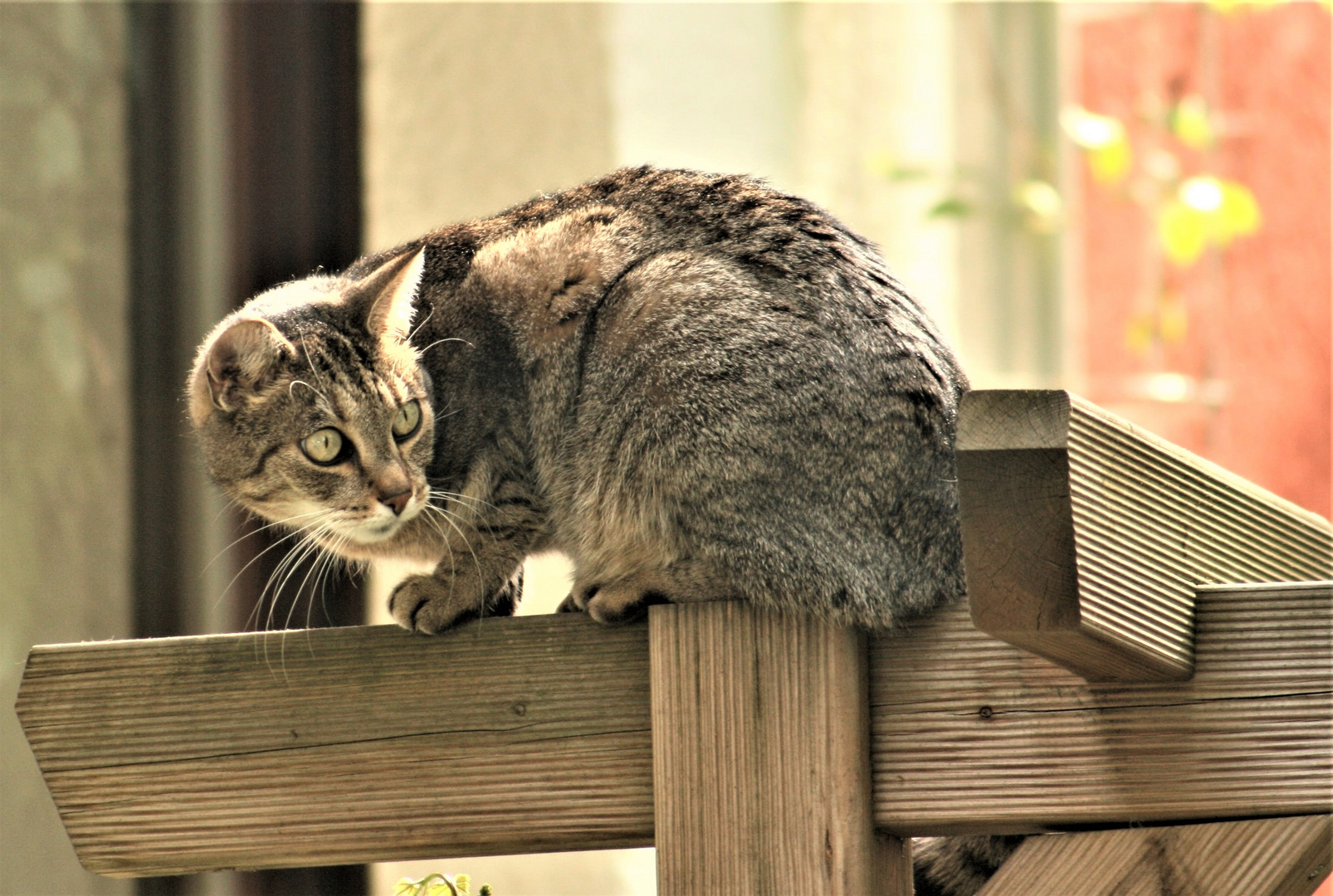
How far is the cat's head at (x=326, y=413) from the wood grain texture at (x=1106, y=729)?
2.84 ft

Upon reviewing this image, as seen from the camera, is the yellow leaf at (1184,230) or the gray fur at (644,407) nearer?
the gray fur at (644,407)

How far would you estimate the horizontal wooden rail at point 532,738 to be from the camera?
1476 mm

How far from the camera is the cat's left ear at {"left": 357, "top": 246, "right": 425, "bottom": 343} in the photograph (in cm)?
221

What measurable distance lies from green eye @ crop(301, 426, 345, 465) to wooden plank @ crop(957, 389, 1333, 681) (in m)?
1.10

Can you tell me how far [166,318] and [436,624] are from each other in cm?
179

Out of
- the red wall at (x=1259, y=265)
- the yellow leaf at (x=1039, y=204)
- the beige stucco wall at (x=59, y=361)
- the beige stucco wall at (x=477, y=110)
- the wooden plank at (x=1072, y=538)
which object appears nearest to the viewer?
the wooden plank at (x=1072, y=538)

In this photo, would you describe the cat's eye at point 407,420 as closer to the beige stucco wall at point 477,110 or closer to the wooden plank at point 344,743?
the wooden plank at point 344,743

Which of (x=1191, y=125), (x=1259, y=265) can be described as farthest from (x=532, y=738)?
(x=1259, y=265)

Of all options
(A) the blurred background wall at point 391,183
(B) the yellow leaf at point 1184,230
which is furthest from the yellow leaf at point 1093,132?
(B) the yellow leaf at point 1184,230

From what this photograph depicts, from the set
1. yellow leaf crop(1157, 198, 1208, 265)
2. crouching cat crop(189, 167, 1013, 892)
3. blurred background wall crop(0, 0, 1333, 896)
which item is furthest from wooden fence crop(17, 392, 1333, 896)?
yellow leaf crop(1157, 198, 1208, 265)

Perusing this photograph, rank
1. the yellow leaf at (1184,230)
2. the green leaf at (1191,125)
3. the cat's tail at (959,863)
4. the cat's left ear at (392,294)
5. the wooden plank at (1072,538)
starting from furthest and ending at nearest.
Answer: the green leaf at (1191,125) → the yellow leaf at (1184,230) → the cat's left ear at (392,294) → the cat's tail at (959,863) → the wooden plank at (1072,538)

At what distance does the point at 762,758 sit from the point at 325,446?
0.89m

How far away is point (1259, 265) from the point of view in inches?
219

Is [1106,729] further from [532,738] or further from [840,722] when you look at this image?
[532,738]
